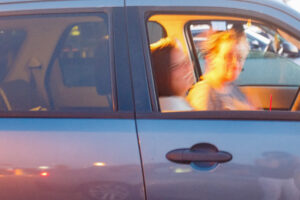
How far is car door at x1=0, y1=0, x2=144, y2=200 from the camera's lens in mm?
1557

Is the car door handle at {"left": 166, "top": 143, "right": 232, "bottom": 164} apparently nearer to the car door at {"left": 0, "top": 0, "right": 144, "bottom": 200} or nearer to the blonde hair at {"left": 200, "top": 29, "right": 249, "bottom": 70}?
the car door at {"left": 0, "top": 0, "right": 144, "bottom": 200}

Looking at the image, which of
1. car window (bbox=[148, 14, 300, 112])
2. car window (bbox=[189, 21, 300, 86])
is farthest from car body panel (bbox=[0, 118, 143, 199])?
car window (bbox=[189, 21, 300, 86])

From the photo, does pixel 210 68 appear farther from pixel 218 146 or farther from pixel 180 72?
pixel 218 146

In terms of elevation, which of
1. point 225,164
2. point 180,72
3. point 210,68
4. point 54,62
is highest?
point 54,62

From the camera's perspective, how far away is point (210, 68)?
7.47 ft

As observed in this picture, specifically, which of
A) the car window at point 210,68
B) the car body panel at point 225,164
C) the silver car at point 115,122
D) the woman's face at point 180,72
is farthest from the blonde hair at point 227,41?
the car body panel at point 225,164

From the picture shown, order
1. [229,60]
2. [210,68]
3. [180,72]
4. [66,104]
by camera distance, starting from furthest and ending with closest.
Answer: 1. [180,72]
2. [210,68]
3. [229,60]
4. [66,104]

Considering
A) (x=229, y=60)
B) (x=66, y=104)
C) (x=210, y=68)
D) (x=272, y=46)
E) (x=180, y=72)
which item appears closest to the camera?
(x=66, y=104)

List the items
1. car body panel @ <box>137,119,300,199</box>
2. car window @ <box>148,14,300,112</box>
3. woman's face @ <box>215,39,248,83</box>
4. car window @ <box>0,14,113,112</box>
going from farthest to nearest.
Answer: woman's face @ <box>215,39,248,83</box>
car window @ <box>148,14,300,112</box>
car window @ <box>0,14,113,112</box>
car body panel @ <box>137,119,300,199</box>

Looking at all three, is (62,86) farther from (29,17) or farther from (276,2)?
(276,2)

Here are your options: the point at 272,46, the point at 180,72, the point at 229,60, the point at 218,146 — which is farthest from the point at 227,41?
the point at 272,46

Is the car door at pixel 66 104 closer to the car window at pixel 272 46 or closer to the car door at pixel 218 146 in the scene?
the car door at pixel 218 146

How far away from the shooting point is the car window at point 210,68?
202 centimetres

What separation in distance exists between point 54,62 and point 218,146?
91 cm
